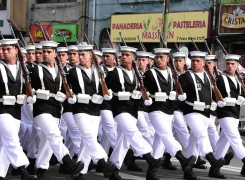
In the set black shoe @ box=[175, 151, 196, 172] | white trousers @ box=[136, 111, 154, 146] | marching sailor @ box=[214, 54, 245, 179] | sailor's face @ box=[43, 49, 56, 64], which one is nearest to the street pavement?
marching sailor @ box=[214, 54, 245, 179]

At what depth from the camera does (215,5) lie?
78.7ft

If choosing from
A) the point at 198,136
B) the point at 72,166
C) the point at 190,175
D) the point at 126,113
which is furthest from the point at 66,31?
the point at 72,166

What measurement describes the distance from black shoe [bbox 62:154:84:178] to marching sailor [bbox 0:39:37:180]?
0.51 m

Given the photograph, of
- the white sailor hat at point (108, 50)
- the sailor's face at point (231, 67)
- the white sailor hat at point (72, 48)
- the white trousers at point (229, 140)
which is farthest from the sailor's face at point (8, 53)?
the sailor's face at point (231, 67)

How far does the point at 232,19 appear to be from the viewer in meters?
23.5

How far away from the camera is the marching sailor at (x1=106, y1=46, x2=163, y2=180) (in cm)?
1029

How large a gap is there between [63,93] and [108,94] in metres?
0.65

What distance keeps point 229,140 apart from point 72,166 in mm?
2719

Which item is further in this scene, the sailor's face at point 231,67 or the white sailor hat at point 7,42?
the sailor's face at point 231,67

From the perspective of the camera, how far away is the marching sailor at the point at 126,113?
33.8 feet

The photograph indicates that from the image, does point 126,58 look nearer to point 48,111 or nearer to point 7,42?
point 48,111

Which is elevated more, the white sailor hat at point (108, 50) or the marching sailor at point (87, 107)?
the white sailor hat at point (108, 50)

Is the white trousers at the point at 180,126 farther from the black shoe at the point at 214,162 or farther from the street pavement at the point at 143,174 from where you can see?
the black shoe at the point at 214,162

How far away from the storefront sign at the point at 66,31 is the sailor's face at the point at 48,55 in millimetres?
18546
